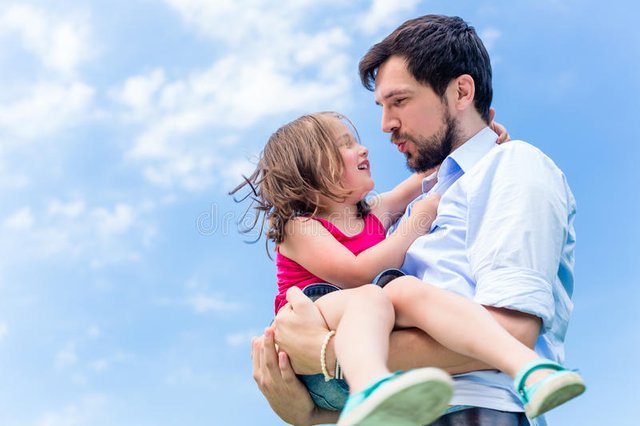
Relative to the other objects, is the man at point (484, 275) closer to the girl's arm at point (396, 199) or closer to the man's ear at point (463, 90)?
the man's ear at point (463, 90)

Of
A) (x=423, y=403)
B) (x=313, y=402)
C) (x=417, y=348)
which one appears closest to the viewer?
(x=423, y=403)

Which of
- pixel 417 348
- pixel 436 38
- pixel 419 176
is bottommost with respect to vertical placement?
pixel 417 348

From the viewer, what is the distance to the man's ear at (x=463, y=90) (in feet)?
15.4

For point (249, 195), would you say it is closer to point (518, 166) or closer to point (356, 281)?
point (356, 281)

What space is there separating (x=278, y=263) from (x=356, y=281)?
0.58 m

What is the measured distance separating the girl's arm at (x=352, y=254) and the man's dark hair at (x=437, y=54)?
38.2 inches

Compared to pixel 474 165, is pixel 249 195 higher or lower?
higher

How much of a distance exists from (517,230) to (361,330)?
2.90ft

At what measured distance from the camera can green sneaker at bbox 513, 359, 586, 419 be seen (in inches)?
100

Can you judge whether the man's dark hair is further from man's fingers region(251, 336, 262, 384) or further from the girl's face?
man's fingers region(251, 336, 262, 384)

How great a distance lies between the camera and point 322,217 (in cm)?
434

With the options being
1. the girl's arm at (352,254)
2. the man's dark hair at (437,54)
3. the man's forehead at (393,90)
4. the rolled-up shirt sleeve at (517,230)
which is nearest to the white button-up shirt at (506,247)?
the rolled-up shirt sleeve at (517,230)

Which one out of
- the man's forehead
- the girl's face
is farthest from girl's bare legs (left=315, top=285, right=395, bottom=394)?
the man's forehead

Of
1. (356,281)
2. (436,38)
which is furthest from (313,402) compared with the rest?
(436,38)
